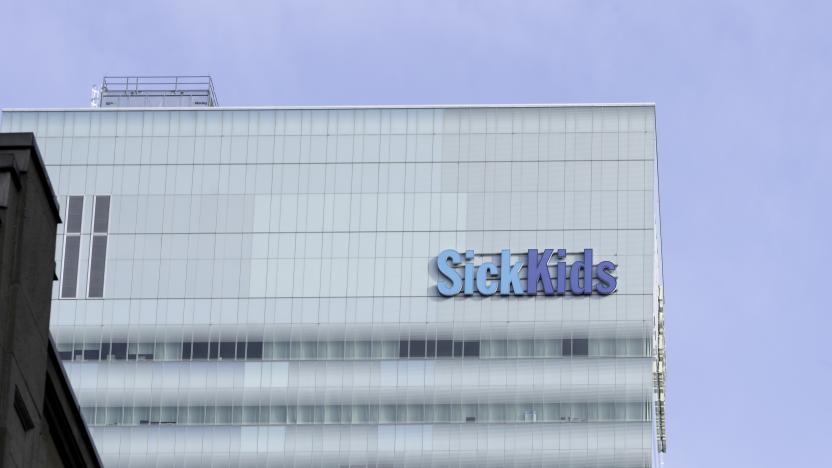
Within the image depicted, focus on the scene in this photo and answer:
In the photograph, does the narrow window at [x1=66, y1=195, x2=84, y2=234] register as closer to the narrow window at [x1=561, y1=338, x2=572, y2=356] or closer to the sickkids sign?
the sickkids sign

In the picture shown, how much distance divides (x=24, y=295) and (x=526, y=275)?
Answer: 9730 centimetres

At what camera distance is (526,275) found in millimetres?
132875

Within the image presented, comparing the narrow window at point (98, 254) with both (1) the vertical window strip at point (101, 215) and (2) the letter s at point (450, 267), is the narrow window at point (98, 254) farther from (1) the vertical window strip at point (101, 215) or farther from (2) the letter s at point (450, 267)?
(2) the letter s at point (450, 267)

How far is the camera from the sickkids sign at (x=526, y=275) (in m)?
132

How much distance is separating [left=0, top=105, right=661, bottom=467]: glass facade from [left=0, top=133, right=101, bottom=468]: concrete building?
3566 inches

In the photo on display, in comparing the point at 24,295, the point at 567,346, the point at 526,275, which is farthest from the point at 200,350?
the point at 24,295

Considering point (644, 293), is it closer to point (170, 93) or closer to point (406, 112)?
point (406, 112)

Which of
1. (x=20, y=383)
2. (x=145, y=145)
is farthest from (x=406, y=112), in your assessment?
(x=20, y=383)

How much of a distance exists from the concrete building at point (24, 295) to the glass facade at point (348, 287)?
3566 inches

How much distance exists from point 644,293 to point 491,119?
598 inches

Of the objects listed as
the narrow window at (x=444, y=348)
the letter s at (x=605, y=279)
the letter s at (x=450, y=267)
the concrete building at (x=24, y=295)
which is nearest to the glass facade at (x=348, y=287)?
the narrow window at (x=444, y=348)

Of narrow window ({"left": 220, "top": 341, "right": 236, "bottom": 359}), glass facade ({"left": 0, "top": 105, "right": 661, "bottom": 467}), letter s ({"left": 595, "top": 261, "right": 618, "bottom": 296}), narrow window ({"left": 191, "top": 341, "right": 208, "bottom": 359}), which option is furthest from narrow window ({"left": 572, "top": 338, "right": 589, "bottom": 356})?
narrow window ({"left": 191, "top": 341, "right": 208, "bottom": 359})

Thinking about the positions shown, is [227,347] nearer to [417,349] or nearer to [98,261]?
[98,261]

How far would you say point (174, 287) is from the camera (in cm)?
13475
